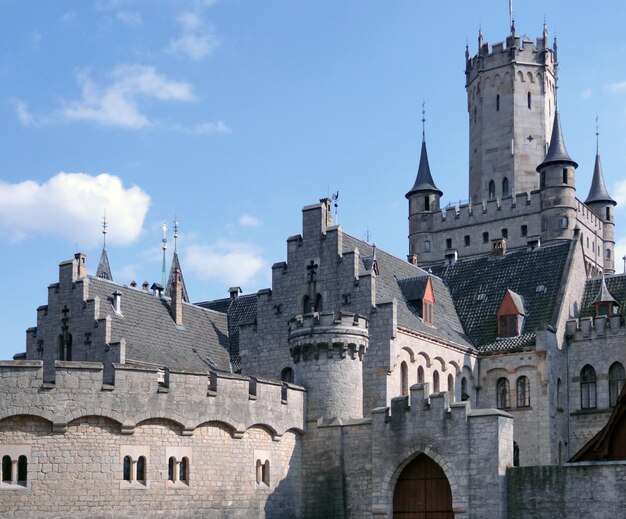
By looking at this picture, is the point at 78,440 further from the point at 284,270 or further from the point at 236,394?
the point at 284,270

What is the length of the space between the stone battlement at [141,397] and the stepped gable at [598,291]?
63.7 feet

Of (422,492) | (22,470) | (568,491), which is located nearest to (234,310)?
(422,492)

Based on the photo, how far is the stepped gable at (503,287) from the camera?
169 ft

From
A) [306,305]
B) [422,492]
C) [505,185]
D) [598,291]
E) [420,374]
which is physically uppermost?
[505,185]

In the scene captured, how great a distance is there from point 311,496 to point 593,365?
16329 millimetres

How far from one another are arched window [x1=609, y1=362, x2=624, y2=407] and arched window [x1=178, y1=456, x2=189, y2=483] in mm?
21394

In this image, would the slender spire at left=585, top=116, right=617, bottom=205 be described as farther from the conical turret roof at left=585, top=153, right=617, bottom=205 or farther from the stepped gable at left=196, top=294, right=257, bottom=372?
the stepped gable at left=196, top=294, right=257, bottom=372

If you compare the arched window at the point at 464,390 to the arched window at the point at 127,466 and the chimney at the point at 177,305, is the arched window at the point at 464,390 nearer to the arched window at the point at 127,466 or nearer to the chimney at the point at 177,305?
the chimney at the point at 177,305

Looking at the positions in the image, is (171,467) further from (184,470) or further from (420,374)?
(420,374)

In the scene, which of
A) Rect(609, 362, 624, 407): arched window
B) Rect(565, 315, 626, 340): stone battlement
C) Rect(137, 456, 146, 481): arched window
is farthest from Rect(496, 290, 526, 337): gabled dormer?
Rect(137, 456, 146, 481): arched window

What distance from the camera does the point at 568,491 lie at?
35062mm

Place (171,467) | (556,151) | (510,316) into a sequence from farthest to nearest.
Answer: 1. (556,151)
2. (510,316)
3. (171,467)

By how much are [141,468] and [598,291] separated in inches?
1070

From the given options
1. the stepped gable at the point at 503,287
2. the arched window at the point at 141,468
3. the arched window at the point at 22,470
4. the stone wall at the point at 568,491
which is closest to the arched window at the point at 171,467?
the arched window at the point at 141,468
